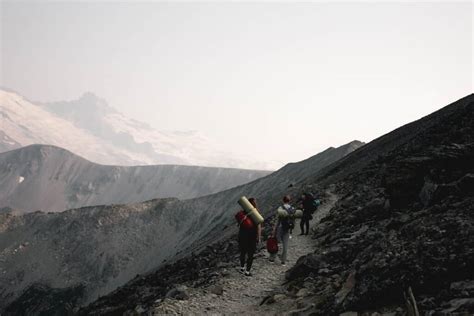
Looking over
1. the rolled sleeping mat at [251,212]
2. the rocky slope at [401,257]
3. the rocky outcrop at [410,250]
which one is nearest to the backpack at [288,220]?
the rocky slope at [401,257]

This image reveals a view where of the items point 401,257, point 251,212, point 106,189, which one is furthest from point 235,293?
point 106,189

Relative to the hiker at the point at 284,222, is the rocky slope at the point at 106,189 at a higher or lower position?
higher

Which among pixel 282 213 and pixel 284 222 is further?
pixel 284 222

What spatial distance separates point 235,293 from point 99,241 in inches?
2798

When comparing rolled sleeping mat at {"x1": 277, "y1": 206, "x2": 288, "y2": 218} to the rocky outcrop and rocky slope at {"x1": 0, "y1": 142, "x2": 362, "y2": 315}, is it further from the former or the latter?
rocky slope at {"x1": 0, "y1": 142, "x2": 362, "y2": 315}

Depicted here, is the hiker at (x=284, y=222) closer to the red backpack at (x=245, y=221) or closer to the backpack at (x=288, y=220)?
the backpack at (x=288, y=220)

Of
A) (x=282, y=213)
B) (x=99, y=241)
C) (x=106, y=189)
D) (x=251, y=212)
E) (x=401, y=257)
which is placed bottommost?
(x=99, y=241)

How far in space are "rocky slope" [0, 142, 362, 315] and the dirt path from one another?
149 ft

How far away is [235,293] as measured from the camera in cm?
1081

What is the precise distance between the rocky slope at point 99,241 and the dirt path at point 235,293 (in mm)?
45542

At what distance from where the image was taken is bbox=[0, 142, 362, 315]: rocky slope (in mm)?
64000

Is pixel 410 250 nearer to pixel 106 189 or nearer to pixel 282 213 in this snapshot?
pixel 282 213

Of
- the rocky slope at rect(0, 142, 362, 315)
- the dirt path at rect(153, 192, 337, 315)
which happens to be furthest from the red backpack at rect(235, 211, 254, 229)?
the rocky slope at rect(0, 142, 362, 315)

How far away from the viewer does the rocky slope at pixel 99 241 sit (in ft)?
210
